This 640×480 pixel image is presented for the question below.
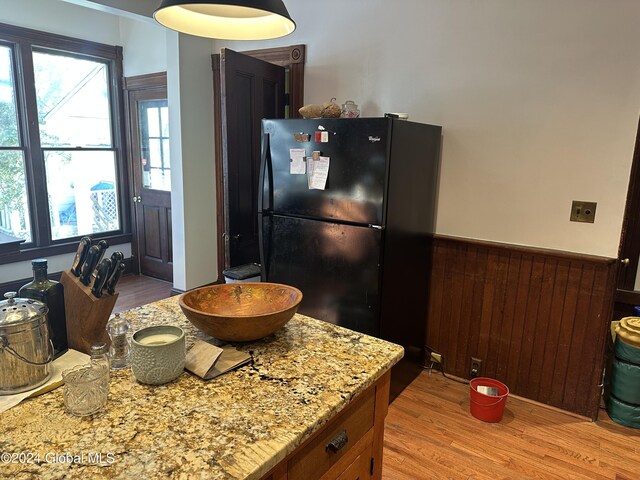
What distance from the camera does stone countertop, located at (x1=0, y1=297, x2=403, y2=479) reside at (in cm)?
81

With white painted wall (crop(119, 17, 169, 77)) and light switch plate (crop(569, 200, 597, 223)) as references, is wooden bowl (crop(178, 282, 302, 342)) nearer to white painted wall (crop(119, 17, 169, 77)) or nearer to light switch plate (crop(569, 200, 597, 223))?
light switch plate (crop(569, 200, 597, 223))

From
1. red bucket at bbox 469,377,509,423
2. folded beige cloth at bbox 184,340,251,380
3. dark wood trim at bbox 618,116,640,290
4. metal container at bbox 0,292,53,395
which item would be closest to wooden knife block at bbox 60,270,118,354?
metal container at bbox 0,292,53,395

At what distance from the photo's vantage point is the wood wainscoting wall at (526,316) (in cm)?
245

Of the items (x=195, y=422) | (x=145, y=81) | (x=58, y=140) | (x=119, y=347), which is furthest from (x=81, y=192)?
(x=195, y=422)

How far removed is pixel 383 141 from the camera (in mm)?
2281

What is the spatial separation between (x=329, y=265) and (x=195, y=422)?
170 centimetres

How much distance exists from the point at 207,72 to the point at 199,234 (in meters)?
1.39

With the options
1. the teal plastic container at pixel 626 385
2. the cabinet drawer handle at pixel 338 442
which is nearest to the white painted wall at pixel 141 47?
the cabinet drawer handle at pixel 338 442

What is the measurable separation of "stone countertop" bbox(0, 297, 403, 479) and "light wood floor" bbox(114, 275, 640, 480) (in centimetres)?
121

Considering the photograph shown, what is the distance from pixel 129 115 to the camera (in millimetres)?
4695

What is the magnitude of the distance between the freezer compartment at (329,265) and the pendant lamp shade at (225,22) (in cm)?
117

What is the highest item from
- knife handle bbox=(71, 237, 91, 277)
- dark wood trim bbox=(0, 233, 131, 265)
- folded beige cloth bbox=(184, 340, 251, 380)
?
knife handle bbox=(71, 237, 91, 277)

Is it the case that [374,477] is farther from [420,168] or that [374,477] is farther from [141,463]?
[420,168]

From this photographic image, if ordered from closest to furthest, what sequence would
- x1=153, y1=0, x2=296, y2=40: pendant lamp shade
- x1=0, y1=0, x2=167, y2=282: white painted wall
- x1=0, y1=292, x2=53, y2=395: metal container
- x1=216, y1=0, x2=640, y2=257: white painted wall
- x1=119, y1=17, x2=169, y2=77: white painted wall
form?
x1=0, y1=292, x2=53, y2=395: metal container → x1=153, y1=0, x2=296, y2=40: pendant lamp shade → x1=216, y1=0, x2=640, y2=257: white painted wall → x1=0, y1=0, x2=167, y2=282: white painted wall → x1=119, y1=17, x2=169, y2=77: white painted wall
